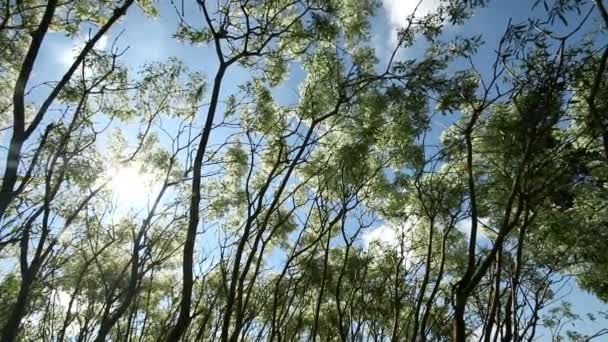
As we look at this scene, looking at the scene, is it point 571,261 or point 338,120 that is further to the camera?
point 338,120

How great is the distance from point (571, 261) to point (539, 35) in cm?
576

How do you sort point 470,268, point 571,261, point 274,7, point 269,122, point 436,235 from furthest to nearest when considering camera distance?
1. point 436,235
2. point 269,122
3. point 571,261
4. point 274,7
5. point 470,268

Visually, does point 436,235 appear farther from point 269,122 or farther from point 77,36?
point 77,36

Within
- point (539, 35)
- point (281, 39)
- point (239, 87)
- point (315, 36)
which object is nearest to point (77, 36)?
point (239, 87)

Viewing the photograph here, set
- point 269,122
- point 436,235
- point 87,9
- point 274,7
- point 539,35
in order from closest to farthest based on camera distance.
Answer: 1. point 539,35
2. point 274,7
3. point 87,9
4. point 269,122
5. point 436,235

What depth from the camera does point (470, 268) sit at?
4125 millimetres

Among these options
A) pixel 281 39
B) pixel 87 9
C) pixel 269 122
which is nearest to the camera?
pixel 87 9

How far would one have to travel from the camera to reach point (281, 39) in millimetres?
8500

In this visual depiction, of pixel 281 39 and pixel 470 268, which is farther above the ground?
pixel 281 39

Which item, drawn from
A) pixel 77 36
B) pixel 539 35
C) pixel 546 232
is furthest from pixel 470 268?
pixel 77 36

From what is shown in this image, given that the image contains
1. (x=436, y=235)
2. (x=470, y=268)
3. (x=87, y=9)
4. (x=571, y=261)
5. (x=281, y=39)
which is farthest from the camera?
(x=436, y=235)

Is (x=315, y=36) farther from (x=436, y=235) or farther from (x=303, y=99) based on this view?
(x=436, y=235)

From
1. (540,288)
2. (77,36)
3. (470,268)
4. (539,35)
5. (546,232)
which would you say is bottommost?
(470,268)

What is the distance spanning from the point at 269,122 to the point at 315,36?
2.76m
